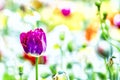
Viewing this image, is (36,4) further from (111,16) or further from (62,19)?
(111,16)

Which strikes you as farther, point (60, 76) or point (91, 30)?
point (91, 30)

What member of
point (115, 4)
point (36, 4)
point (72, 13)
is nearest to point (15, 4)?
point (36, 4)

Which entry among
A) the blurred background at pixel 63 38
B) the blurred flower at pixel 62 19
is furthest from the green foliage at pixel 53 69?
the blurred flower at pixel 62 19

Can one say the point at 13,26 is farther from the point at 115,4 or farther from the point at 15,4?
the point at 115,4

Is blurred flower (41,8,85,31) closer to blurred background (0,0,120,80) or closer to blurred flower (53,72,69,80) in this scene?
blurred background (0,0,120,80)

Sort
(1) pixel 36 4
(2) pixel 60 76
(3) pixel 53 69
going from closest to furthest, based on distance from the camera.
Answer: (2) pixel 60 76 < (3) pixel 53 69 < (1) pixel 36 4

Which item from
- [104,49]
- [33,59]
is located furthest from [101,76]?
[33,59]
